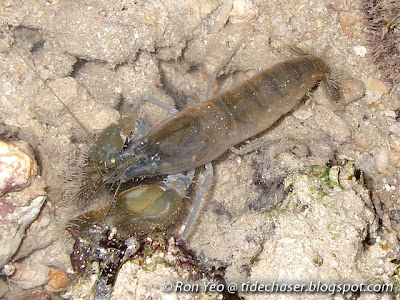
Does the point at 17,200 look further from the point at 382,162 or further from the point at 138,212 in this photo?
the point at 382,162

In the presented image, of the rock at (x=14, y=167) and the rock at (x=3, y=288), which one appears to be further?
the rock at (x=3, y=288)

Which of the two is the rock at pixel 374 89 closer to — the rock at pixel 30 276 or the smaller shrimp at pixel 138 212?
the smaller shrimp at pixel 138 212

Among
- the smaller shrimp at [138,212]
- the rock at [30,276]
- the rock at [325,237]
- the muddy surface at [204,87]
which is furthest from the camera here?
the muddy surface at [204,87]

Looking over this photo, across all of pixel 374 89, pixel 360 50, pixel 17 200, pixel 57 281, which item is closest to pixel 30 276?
pixel 57 281

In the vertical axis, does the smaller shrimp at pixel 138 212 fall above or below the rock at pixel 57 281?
above

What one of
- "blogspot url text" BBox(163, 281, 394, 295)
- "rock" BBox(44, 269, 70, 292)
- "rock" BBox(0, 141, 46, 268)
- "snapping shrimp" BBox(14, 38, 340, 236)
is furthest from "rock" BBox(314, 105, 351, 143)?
"rock" BBox(44, 269, 70, 292)

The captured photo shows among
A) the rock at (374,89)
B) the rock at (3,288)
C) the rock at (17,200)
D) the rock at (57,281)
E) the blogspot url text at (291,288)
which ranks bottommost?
the rock at (57,281)

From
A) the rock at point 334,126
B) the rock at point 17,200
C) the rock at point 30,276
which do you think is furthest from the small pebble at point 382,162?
the rock at point 30,276

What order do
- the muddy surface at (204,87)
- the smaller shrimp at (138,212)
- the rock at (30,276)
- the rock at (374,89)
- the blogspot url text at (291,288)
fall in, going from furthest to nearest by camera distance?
the rock at (374,89)
the muddy surface at (204,87)
the rock at (30,276)
the smaller shrimp at (138,212)
the blogspot url text at (291,288)
